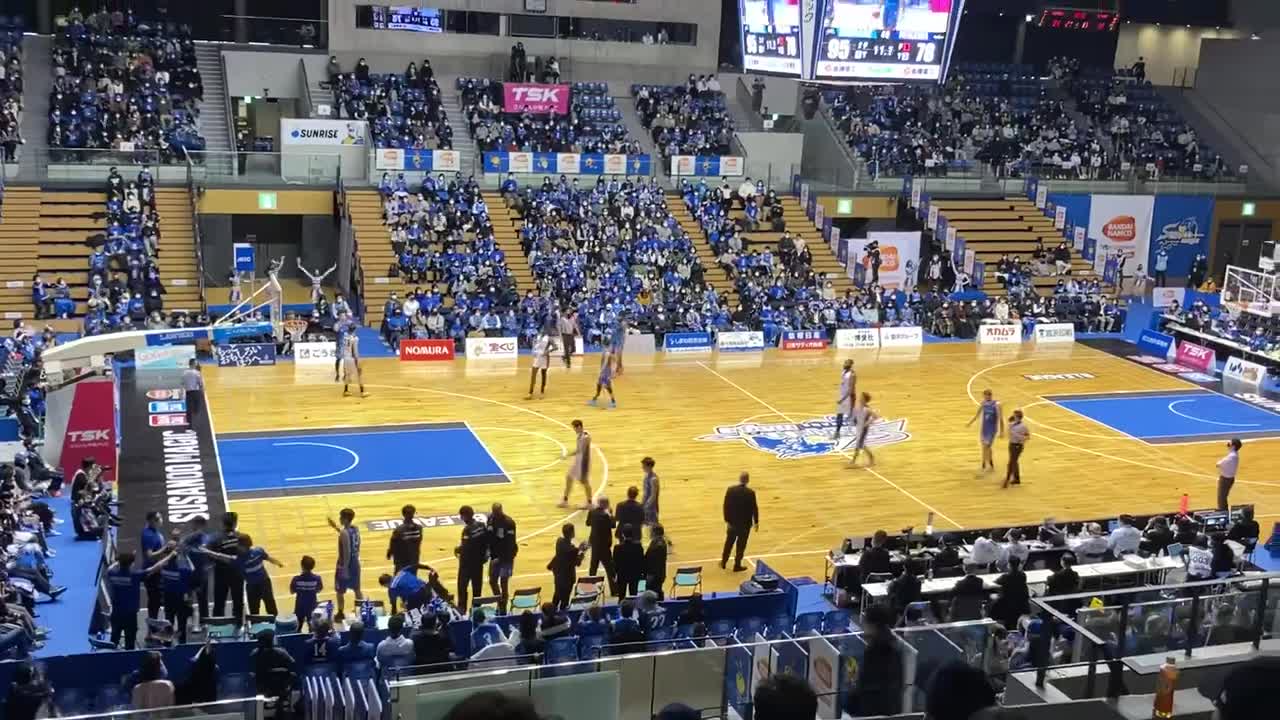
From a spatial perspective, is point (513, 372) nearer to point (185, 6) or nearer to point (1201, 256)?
point (185, 6)

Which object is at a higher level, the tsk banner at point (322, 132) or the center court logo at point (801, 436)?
the tsk banner at point (322, 132)

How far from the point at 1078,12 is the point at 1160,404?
79.5 ft

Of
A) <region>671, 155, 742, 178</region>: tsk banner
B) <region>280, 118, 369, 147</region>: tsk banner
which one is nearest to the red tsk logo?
<region>671, 155, 742, 178</region>: tsk banner

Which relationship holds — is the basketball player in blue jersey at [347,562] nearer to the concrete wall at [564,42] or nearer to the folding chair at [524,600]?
the folding chair at [524,600]

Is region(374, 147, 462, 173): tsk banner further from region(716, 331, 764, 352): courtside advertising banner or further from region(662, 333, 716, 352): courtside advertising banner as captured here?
region(716, 331, 764, 352): courtside advertising banner

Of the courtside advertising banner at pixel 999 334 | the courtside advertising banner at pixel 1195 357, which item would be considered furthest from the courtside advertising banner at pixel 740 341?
the courtside advertising banner at pixel 1195 357

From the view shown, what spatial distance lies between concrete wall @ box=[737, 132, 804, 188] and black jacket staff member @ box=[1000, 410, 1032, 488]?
66.9 feet

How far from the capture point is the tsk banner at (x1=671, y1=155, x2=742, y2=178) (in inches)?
1613

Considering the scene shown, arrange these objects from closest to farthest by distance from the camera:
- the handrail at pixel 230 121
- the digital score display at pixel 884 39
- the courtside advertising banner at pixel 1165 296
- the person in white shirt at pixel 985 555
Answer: the person in white shirt at pixel 985 555 < the digital score display at pixel 884 39 < the handrail at pixel 230 121 < the courtside advertising banner at pixel 1165 296

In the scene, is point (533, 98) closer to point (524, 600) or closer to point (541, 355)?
point (541, 355)

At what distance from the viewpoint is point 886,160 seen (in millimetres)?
43250

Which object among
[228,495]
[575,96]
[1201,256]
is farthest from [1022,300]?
[228,495]

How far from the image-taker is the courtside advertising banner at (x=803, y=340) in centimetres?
3412

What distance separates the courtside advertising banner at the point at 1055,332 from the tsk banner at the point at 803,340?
622 centimetres
